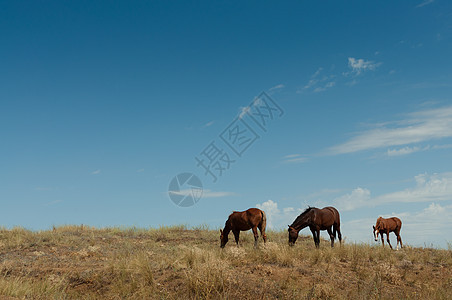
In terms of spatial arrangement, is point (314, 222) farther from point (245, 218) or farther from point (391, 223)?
point (391, 223)

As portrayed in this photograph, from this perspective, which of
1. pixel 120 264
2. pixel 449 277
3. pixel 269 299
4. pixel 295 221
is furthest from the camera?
pixel 295 221


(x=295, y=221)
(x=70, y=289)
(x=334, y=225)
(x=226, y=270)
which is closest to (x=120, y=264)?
(x=70, y=289)

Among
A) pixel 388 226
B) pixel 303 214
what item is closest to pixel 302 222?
pixel 303 214

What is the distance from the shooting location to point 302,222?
60.7ft

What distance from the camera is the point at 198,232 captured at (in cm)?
2892

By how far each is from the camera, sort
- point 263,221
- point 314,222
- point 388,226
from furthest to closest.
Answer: point 388,226 < point 263,221 < point 314,222

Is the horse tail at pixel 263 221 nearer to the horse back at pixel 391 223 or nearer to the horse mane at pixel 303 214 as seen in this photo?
the horse mane at pixel 303 214

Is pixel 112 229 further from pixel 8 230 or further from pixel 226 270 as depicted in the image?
pixel 226 270

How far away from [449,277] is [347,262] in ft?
10.9

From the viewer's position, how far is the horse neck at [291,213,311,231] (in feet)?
60.4

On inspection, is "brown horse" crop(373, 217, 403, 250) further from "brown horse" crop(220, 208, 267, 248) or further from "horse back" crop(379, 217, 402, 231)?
"brown horse" crop(220, 208, 267, 248)

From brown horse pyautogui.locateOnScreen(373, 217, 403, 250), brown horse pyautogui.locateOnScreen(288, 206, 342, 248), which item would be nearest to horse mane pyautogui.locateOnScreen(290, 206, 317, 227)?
brown horse pyautogui.locateOnScreen(288, 206, 342, 248)

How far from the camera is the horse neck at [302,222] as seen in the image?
60.4 ft

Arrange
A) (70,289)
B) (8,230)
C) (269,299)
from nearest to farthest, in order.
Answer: (269,299)
(70,289)
(8,230)
